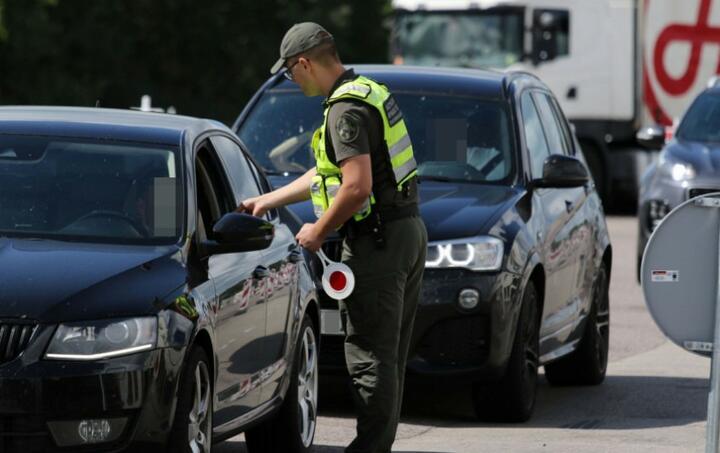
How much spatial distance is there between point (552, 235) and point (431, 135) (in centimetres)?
89

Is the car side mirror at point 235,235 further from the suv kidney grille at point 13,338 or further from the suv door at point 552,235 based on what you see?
the suv door at point 552,235

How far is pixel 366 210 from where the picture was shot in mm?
7797

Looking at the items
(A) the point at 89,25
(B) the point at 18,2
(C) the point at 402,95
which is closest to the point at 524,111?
(C) the point at 402,95

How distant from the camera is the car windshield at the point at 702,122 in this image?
57.5 feet

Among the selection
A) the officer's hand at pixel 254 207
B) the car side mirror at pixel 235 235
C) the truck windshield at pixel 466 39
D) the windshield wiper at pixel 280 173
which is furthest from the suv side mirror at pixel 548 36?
the car side mirror at pixel 235 235

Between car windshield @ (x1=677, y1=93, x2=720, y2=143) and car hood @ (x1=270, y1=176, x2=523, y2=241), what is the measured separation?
263 inches

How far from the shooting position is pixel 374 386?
25.8ft

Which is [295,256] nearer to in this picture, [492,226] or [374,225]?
[374,225]

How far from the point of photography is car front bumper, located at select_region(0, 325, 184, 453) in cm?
673

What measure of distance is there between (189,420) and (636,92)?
23587 mm

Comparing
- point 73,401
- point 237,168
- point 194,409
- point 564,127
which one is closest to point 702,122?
point 564,127

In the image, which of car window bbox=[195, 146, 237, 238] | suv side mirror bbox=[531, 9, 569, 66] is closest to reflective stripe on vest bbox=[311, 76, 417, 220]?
car window bbox=[195, 146, 237, 238]

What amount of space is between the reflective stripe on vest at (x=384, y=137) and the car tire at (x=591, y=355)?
4.63 metres

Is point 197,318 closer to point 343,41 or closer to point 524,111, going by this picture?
point 524,111
